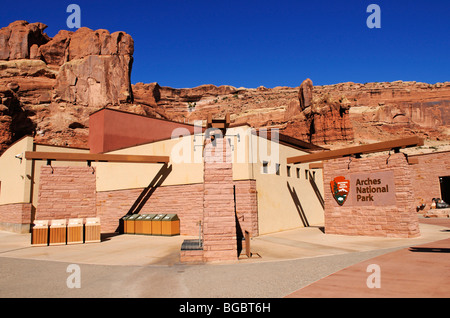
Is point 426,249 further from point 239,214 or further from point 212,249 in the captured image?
point 239,214

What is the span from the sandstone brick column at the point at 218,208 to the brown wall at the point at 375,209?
8211 millimetres

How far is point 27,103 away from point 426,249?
7260 cm

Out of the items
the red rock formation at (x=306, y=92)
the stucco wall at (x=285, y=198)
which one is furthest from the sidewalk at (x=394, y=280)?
the red rock formation at (x=306, y=92)

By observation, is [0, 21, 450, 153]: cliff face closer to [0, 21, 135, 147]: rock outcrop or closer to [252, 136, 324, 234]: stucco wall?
[0, 21, 135, 147]: rock outcrop

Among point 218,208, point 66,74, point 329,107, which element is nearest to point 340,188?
point 218,208

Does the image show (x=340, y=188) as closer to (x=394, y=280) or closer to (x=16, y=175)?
(x=394, y=280)

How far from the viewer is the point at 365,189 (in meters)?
15.1

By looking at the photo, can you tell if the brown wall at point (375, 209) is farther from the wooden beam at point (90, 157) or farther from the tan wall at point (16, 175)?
the tan wall at point (16, 175)

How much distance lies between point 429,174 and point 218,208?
27788mm

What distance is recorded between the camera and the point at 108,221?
2188 centimetres

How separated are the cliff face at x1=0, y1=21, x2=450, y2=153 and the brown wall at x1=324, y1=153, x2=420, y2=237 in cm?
3943

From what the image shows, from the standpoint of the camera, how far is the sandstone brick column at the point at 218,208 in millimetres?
9797

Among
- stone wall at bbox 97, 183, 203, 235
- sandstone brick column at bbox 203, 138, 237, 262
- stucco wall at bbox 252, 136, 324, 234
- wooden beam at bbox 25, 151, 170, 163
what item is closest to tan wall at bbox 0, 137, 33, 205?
stone wall at bbox 97, 183, 203, 235
